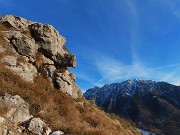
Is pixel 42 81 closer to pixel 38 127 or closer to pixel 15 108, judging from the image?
pixel 15 108

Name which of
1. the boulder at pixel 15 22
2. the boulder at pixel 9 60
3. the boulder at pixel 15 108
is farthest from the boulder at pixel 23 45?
the boulder at pixel 15 108

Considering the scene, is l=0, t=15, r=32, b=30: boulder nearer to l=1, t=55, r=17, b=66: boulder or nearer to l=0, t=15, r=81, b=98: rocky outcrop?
l=0, t=15, r=81, b=98: rocky outcrop

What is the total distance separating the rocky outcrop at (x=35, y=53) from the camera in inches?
995

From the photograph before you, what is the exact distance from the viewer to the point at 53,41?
99.8 feet

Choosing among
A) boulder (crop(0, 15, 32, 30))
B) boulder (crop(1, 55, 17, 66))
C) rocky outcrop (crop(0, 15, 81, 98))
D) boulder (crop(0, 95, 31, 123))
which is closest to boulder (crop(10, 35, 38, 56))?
rocky outcrop (crop(0, 15, 81, 98))

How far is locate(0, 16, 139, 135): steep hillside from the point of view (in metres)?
18.6

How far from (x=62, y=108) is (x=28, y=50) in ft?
27.6

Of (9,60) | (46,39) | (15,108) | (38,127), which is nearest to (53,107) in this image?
(15,108)

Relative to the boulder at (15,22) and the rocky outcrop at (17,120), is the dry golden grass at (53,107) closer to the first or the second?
the rocky outcrop at (17,120)

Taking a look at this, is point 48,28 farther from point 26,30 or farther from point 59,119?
point 59,119

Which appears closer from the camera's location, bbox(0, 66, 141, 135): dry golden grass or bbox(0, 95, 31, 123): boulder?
bbox(0, 95, 31, 123): boulder

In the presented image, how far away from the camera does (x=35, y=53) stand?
28000 mm

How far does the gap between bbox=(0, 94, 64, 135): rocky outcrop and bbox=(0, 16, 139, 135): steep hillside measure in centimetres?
7

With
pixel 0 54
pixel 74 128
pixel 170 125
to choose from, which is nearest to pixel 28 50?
pixel 0 54
